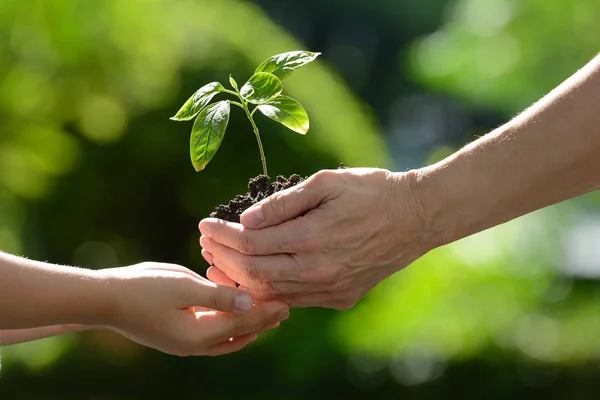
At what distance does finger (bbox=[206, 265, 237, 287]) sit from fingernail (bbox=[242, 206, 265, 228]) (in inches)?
10.2

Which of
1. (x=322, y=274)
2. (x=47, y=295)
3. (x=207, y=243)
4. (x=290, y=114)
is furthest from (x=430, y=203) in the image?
(x=47, y=295)

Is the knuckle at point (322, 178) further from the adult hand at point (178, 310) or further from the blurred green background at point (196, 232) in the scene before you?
the blurred green background at point (196, 232)

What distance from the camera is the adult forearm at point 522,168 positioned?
7.07ft

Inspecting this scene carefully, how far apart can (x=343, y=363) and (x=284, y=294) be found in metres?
2.53

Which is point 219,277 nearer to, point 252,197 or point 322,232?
point 252,197

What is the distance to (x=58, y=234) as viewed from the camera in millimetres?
5797

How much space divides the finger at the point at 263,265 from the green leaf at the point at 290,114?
0.39 m

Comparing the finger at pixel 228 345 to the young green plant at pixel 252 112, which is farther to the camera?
the finger at pixel 228 345

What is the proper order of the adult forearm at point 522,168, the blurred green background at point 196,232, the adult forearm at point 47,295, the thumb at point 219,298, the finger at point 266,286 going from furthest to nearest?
the blurred green background at point 196,232 → the finger at point 266,286 → the thumb at point 219,298 → the adult forearm at point 522,168 → the adult forearm at point 47,295

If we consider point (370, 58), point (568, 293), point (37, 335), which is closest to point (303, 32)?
point (370, 58)

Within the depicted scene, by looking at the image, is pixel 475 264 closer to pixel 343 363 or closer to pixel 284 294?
pixel 343 363

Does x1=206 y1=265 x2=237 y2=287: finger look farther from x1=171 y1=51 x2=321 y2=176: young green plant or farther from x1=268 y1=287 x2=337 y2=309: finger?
x1=171 y1=51 x2=321 y2=176: young green plant

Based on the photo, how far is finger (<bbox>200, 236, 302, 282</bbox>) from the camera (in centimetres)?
231

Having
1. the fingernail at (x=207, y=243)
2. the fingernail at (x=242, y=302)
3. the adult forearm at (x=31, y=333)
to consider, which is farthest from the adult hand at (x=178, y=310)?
the adult forearm at (x=31, y=333)
